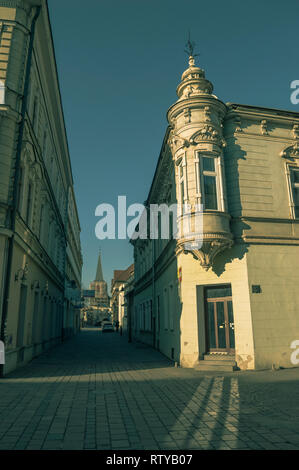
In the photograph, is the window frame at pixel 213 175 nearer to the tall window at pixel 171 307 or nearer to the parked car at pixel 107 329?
the tall window at pixel 171 307

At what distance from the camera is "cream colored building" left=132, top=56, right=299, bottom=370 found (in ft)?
40.0

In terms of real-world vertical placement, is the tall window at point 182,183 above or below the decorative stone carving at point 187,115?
below

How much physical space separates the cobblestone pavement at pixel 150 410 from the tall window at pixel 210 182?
6325 millimetres

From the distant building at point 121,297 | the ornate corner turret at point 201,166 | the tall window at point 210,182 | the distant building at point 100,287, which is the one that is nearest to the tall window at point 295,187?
the ornate corner turret at point 201,166

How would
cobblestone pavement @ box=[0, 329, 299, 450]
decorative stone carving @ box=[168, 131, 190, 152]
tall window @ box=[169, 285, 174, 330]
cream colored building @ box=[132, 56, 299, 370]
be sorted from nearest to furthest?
cobblestone pavement @ box=[0, 329, 299, 450] < cream colored building @ box=[132, 56, 299, 370] < decorative stone carving @ box=[168, 131, 190, 152] < tall window @ box=[169, 285, 174, 330]

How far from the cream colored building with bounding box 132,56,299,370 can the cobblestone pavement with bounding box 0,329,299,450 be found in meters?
1.48

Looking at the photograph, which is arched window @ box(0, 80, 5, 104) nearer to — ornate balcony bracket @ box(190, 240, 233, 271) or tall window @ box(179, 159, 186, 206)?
tall window @ box(179, 159, 186, 206)

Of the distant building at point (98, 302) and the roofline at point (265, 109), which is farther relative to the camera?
the distant building at point (98, 302)

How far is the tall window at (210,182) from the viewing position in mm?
13102

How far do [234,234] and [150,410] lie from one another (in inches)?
310

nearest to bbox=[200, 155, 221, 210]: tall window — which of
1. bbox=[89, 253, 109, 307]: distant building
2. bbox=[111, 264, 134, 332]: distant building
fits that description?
bbox=[111, 264, 134, 332]: distant building

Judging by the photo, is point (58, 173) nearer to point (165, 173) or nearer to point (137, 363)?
point (165, 173)
